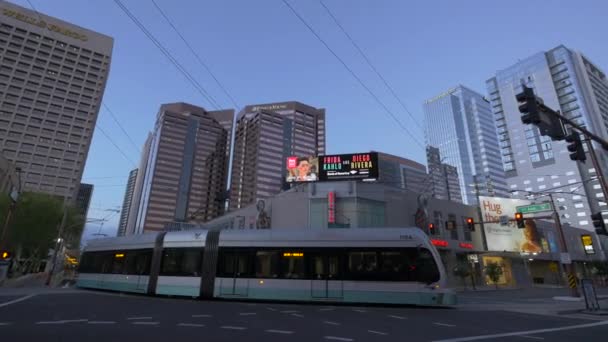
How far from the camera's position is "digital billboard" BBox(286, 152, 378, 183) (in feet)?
119

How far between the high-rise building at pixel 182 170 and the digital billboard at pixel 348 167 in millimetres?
127507

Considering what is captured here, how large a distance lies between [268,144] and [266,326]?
135 meters

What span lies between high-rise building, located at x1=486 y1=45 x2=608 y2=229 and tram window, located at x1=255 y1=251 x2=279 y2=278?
14676cm

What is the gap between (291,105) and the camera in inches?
6250

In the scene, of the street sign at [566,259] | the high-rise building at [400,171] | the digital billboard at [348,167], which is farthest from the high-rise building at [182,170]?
the street sign at [566,259]

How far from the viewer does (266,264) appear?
51.6ft

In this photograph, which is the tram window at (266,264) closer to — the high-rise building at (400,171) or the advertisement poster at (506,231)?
the advertisement poster at (506,231)

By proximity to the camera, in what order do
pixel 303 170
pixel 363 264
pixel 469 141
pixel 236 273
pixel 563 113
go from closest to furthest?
1. pixel 363 264
2. pixel 236 273
3. pixel 303 170
4. pixel 563 113
5. pixel 469 141


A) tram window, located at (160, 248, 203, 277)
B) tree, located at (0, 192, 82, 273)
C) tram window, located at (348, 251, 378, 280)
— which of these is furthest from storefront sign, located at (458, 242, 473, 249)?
tree, located at (0, 192, 82, 273)

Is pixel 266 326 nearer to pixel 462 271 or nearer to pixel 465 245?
pixel 462 271

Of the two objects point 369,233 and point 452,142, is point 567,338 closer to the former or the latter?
point 369,233

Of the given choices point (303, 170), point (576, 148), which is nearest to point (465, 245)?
point (303, 170)

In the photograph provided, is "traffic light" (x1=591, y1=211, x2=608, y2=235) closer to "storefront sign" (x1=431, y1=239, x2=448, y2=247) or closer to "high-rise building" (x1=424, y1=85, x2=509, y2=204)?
"storefront sign" (x1=431, y1=239, x2=448, y2=247)

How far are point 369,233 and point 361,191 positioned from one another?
65.7ft
